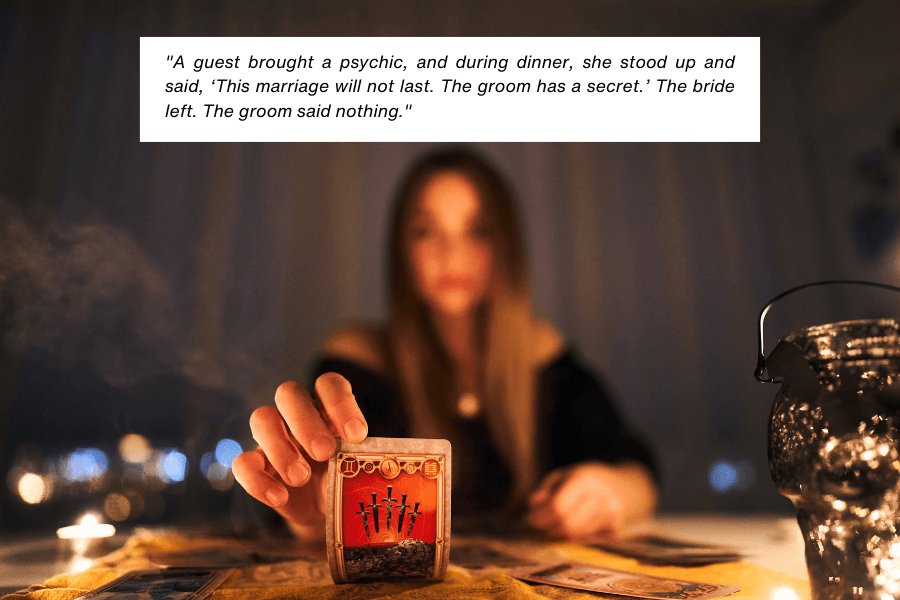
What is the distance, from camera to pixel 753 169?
167 cm

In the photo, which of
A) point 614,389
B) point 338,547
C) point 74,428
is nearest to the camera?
point 338,547

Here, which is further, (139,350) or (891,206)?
(891,206)

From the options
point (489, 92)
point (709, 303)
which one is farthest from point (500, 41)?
point (709, 303)

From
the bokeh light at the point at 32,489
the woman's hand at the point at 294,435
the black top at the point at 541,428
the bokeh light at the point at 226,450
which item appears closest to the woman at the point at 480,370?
the black top at the point at 541,428

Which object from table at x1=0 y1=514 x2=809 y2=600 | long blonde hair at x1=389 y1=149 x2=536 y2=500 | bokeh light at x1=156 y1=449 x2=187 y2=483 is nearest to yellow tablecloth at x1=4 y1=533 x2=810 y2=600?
table at x1=0 y1=514 x2=809 y2=600

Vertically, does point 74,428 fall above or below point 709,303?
below

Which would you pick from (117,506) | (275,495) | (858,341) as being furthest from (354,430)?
(117,506)

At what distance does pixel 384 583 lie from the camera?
854 millimetres

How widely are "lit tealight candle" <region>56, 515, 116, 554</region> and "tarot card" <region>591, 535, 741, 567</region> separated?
1.07 m

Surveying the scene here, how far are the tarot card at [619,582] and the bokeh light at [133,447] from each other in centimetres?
105

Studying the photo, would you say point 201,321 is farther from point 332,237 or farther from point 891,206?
point 891,206

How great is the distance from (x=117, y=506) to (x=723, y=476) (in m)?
1.62

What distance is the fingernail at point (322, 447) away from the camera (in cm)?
83

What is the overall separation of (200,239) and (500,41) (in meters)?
0.97
